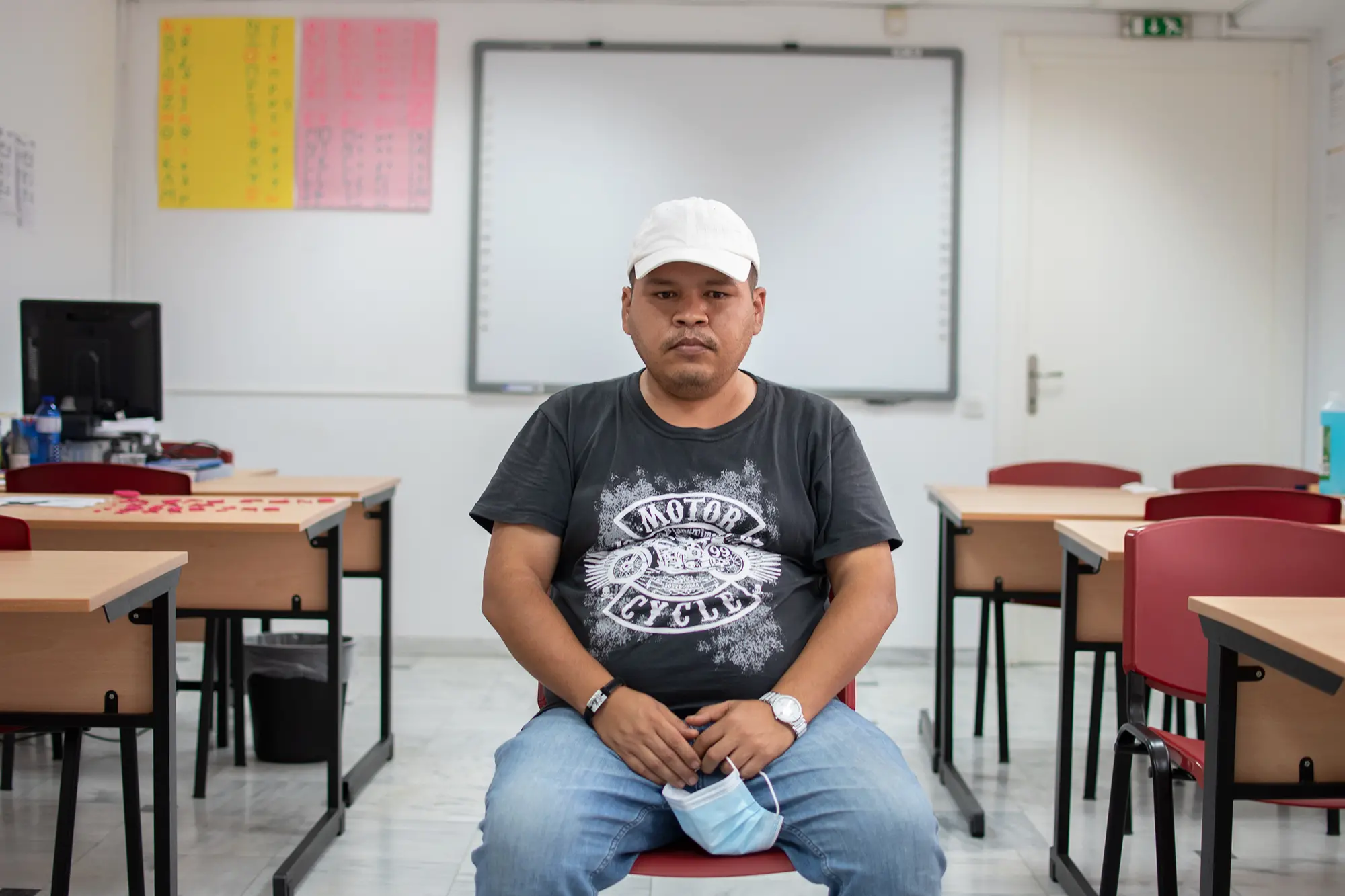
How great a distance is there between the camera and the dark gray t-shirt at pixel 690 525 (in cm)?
149

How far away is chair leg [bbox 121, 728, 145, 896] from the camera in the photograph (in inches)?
68.3

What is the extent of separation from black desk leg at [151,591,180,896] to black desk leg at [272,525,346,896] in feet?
1.63

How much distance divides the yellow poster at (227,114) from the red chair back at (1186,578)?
3.36 meters

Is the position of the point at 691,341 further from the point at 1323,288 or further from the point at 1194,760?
the point at 1323,288

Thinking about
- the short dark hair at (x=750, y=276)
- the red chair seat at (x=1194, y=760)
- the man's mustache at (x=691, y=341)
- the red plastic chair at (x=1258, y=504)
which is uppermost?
the short dark hair at (x=750, y=276)

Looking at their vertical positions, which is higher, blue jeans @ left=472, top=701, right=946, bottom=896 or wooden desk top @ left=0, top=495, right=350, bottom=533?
wooden desk top @ left=0, top=495, right=350, bottom=533

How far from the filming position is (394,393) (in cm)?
407

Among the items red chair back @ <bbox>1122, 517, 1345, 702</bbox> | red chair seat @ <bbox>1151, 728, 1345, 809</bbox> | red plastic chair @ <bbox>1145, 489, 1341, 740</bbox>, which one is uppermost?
red plastic chair @ <bbox>1145, 489, 1341, 740</bbox>

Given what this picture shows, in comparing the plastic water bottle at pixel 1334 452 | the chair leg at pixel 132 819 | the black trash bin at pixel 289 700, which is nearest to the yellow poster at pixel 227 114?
the black trash bin at pixel 289 700

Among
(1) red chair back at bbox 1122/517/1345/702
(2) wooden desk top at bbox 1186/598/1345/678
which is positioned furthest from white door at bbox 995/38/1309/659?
(2) wooden desk top at bbox 1186/598/1345/678

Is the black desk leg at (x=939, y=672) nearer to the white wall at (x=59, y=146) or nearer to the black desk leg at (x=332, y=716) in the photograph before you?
the black desk leg at (x=332, y=716)

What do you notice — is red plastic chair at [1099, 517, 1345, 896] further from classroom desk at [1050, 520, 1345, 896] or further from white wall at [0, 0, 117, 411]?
white wall at [0, 0, 117, 411]

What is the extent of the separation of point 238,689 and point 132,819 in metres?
1.08

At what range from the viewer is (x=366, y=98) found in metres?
3.98
